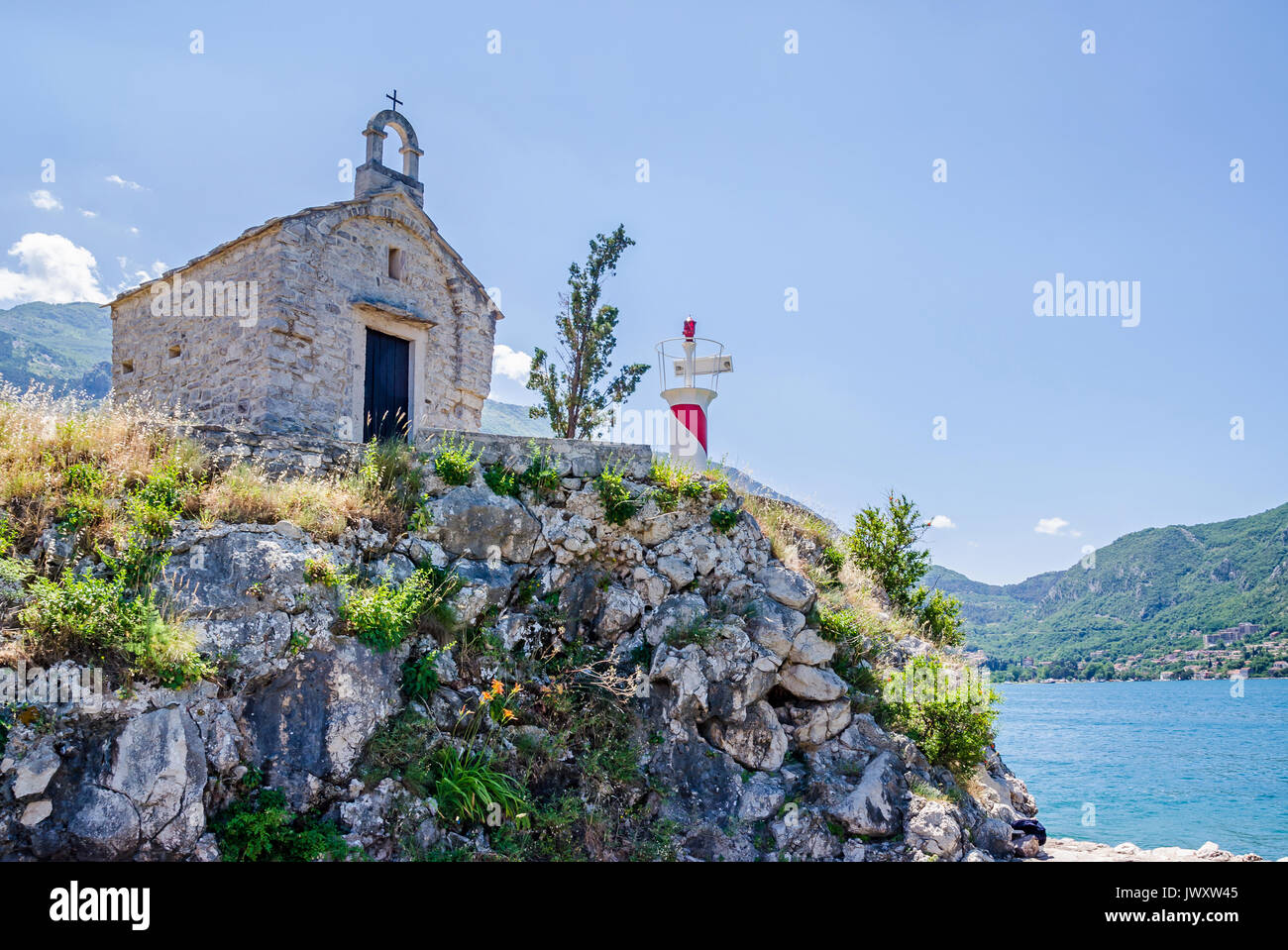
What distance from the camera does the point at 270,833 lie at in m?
5.54

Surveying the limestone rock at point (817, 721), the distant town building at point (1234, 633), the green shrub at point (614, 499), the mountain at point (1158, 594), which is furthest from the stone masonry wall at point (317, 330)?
the distant town building at point (1234, 633)

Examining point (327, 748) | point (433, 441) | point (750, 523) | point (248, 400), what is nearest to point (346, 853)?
point (327, 748)

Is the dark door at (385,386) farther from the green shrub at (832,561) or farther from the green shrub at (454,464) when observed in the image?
the green shrub at (832,561)

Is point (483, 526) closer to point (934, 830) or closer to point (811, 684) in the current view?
point (811, 684)

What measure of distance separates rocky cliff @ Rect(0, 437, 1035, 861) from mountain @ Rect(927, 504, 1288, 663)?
7174cm

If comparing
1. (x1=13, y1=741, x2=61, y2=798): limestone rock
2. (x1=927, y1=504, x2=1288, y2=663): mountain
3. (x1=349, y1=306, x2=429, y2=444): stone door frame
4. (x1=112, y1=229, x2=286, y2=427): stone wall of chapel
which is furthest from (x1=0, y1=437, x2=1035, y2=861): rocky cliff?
Result: (x1=927, y1=504, x2=1288, y2=663): mountain

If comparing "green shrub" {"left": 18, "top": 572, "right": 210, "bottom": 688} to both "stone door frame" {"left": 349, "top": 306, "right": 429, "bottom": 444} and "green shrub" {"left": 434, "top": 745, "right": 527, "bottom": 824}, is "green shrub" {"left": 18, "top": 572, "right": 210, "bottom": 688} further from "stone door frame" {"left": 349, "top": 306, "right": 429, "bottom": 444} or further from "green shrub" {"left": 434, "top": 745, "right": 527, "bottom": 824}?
"stone door frame" {"left": 349, "top": 306, "right": 429, "bottom": 444}

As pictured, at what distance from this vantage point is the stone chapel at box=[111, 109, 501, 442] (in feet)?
38.3

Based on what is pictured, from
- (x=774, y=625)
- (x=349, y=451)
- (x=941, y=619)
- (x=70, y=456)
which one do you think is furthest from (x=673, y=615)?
(x=70, y=456)

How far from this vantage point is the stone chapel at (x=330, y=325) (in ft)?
38.3

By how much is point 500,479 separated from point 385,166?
26.7 ft

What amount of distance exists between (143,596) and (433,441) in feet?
11.8
